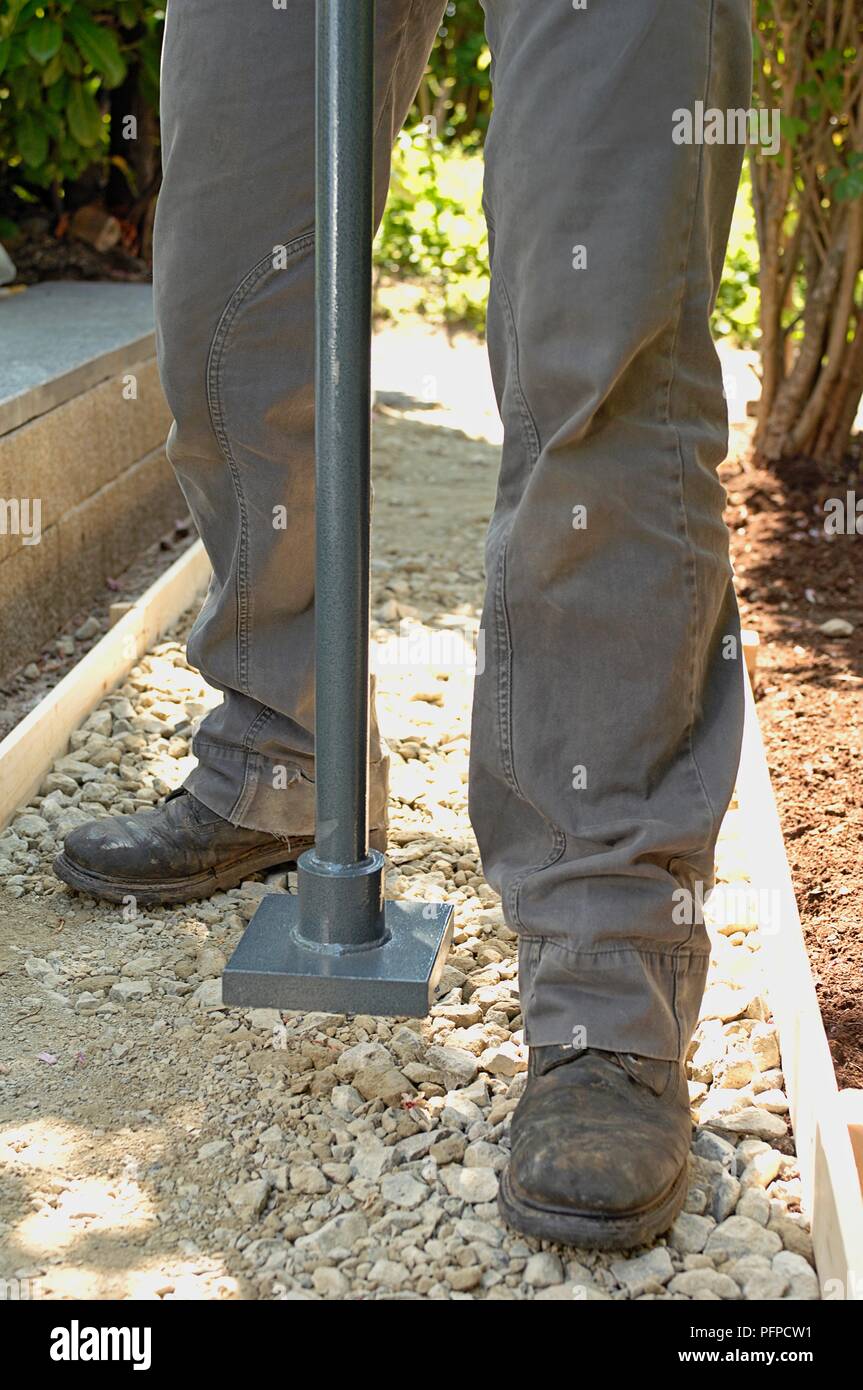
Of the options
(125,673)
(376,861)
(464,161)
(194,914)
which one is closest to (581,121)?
(376,861)

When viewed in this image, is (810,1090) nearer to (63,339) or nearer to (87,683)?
(87,683)

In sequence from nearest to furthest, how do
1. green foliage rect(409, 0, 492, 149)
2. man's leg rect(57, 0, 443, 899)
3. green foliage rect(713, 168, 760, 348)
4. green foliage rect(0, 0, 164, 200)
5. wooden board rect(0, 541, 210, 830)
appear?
man's leg rect(57, 0, 443, 899)
wooden board rect(0, 541, 210, 830)
green foliage rect(0, 0, 164, 200)
green foliage rect(713, 168, 760, 348)
green foliage rect(409, 0, 492, 149)

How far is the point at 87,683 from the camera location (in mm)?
2711

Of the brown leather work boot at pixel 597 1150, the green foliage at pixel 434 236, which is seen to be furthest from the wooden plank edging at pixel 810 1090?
the green foliage at pixel 434 236

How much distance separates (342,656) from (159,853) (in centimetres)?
68

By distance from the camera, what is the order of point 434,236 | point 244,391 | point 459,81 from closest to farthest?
point 244,391 < point 434,236 < point 459,81

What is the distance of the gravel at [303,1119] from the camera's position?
1401mm

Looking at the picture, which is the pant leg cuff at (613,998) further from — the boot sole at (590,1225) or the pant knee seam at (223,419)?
the pant knee seam at (223,419)

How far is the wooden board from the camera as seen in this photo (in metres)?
2.34

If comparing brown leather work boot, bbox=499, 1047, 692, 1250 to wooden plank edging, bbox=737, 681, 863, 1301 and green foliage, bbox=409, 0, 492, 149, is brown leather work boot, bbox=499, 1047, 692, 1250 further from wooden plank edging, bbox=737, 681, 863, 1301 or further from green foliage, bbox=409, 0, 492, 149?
green foliage, bbox=409, 0, 492, 149

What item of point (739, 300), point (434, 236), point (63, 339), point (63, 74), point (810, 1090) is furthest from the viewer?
point (434, 236)

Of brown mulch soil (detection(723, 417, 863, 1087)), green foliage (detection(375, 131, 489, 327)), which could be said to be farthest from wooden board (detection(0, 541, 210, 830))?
green foliage (detection(375, 131, 489, 327))

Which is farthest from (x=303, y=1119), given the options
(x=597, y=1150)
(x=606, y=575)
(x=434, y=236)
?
(x=434, y=236)

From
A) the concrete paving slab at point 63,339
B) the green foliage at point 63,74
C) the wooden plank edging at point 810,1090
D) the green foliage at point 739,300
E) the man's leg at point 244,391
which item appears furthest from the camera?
the green foliage at point 739,300
